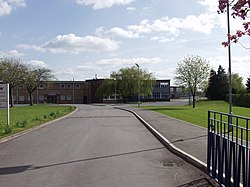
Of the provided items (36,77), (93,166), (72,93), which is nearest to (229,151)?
(93,166)

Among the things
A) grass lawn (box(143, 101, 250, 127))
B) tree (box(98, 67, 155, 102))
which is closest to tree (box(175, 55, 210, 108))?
grass lawn (box(143, 101, 250, 127))

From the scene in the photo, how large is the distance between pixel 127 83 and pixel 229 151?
286 ft

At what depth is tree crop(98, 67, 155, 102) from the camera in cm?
9350

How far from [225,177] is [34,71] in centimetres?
7672

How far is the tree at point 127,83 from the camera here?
93.5 metres

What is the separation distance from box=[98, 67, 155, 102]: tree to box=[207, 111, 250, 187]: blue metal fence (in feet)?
278

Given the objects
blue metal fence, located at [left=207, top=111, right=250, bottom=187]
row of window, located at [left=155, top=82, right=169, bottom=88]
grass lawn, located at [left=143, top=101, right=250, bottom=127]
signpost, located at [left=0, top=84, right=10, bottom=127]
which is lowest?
grass lawn, located at [left=143, top=101, right=250, bottom=127]

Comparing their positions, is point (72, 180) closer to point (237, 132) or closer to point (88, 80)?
point (237, 132)

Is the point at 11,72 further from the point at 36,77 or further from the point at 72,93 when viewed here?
the point at 72,93

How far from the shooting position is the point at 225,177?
6652mm

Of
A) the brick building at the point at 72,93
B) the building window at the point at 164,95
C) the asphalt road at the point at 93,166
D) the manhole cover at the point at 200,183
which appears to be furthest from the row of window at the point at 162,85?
the manhole cover at the point at 200,183

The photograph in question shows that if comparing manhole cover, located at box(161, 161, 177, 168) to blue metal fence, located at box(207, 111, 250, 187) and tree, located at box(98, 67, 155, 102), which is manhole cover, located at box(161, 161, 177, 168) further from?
tree, located at box(98, 67, 155, 102)

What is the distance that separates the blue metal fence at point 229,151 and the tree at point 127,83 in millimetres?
84688

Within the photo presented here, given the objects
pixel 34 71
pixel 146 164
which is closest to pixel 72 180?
pixel 146 164
